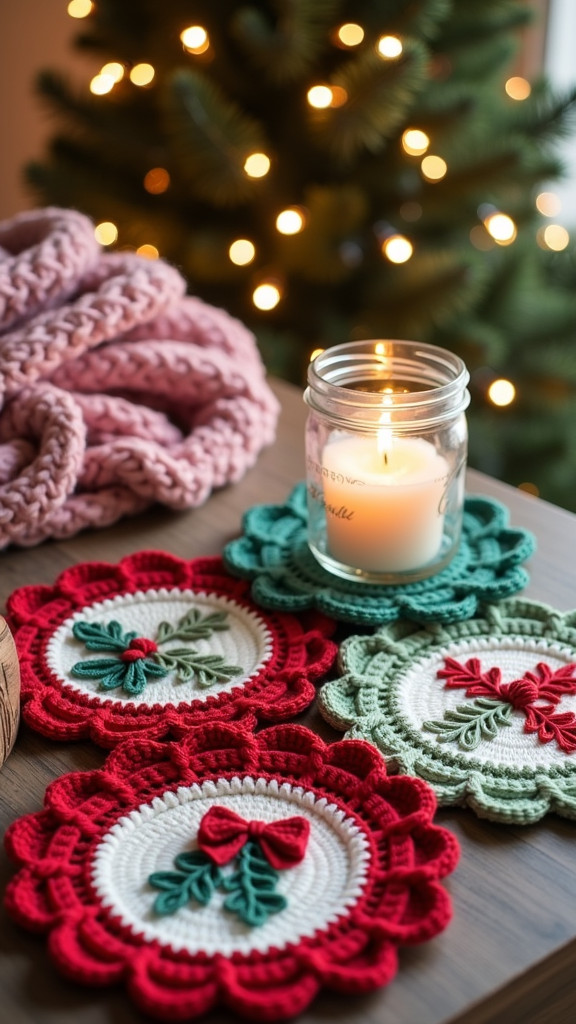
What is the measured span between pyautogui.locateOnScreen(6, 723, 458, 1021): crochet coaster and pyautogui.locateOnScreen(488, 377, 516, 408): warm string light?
1104mm

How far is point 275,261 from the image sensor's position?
154cm

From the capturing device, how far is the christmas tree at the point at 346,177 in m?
1.38

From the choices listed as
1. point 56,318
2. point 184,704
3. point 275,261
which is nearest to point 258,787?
point 184,704

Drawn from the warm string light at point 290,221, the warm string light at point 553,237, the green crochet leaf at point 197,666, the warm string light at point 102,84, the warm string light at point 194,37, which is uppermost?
the warm string light at point 194,37

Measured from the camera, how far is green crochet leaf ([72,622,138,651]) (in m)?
0.66

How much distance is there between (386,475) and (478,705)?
0.59ft

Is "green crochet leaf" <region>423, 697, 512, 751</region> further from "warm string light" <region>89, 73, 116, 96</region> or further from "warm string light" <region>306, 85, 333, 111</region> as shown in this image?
"warm string light" <region>89, 73, 116, 96</region>

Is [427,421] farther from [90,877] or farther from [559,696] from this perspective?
[90,877]

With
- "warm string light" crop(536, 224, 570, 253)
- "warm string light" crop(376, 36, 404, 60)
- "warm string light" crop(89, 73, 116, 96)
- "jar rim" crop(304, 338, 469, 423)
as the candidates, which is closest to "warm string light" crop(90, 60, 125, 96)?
"warm string light" crop(89, 73, 116, 96)

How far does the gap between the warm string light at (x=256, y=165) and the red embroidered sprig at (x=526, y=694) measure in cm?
97

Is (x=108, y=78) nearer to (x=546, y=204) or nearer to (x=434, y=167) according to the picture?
(x=434, y=167)

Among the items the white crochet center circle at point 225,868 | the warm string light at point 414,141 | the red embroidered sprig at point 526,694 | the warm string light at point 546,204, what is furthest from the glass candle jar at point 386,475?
the warm string light at point 546,204

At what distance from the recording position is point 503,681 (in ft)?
2.03

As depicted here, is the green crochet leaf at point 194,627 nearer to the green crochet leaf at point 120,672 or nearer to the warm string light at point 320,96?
the green crochet leaf at point 120,672
